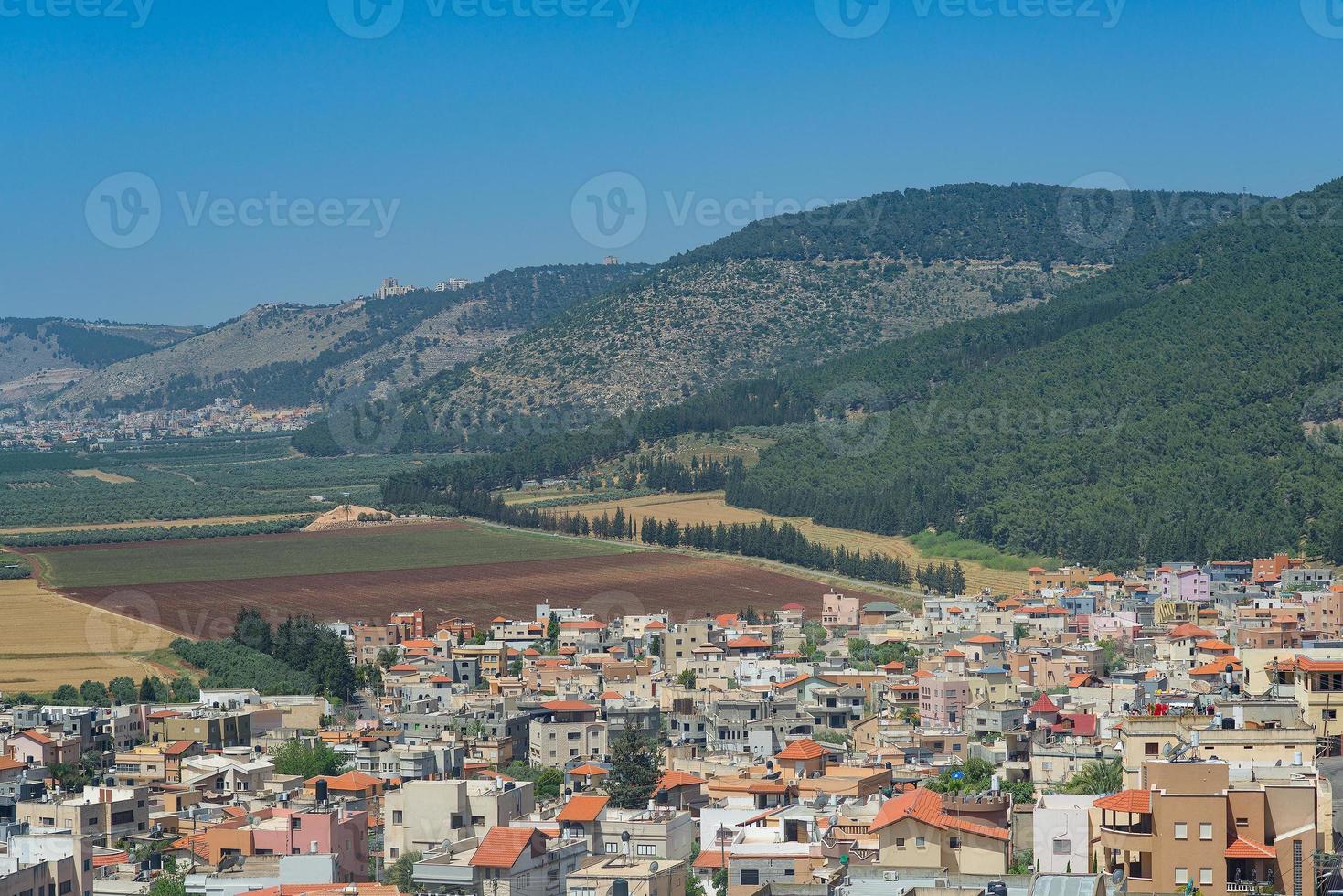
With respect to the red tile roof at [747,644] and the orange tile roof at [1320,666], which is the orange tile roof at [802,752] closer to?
the orange tile roof at [1320,666]

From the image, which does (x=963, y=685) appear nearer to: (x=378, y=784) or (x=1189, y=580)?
(x=378, y=784)

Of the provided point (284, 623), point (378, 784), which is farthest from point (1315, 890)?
point (284, 623)

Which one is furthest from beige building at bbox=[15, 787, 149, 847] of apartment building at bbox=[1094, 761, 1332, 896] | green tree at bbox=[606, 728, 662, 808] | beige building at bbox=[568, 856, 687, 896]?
apartment building at bbox=[1094, 761, 1332, 896]

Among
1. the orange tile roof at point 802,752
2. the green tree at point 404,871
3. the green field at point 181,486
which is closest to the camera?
the green tree at point 404,871

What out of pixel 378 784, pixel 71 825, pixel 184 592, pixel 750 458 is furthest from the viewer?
pixel 750 458

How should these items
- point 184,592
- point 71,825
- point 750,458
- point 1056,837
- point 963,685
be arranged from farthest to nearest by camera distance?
1. point 750,458
2. point 184,592
3. point 963,685
4. point 71,825
5. point 1056,837

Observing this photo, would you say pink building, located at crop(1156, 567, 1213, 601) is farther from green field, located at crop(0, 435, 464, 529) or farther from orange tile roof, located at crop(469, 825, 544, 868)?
green field, located at crop(0, 435, 464, 529)

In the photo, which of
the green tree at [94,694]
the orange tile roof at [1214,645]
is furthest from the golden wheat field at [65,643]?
the orange tile roof at [1214,645]
